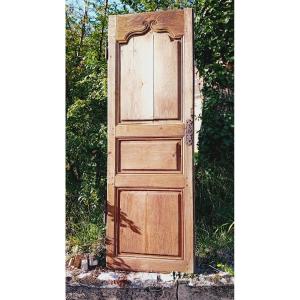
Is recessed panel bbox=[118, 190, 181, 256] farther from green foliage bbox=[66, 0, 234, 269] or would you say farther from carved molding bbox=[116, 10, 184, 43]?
carved molding bbox=[116, 10, 184, 43]

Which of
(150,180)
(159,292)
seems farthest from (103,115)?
(159,292)

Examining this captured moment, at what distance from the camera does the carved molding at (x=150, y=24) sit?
310 cm

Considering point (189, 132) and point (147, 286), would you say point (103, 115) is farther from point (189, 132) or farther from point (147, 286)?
point (147, 286)

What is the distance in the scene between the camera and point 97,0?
332 cm

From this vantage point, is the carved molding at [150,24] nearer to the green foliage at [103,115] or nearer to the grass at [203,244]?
the green foliage at [103,115]

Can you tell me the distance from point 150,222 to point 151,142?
551 millimetres

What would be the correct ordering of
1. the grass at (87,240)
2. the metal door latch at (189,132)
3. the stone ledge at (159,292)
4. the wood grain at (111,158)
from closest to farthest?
the stone ledge at (159,292), the metal door latch at (189,132), the wood grain at (111,158), the grass at (87,240)

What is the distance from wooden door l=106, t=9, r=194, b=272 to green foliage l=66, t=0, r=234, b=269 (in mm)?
215

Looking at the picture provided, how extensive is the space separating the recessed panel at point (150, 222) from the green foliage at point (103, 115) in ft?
0.82

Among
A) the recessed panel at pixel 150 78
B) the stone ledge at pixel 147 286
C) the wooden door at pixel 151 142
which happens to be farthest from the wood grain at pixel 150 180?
the stone ledge at pixel 147 286

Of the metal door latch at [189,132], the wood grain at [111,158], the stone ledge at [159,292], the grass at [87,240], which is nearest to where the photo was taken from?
the stone ledge at [159,292]
